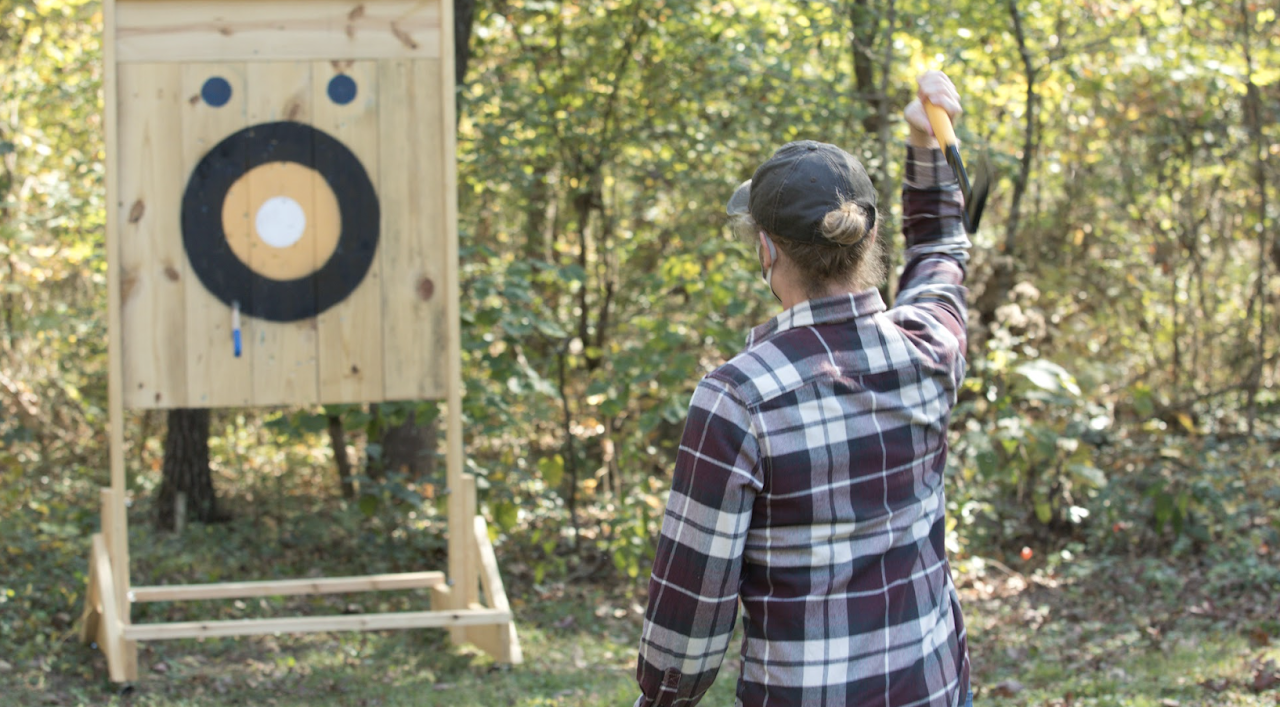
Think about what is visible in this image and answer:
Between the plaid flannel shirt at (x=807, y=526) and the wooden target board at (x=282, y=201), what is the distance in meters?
2.63

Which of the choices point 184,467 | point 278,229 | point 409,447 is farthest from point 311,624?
point 409,447

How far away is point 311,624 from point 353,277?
1164mm

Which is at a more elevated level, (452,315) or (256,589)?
(452,315)

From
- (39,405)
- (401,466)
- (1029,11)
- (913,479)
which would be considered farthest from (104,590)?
(1029,11)

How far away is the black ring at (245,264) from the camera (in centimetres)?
371

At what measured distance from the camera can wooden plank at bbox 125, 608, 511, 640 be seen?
11.5 feet

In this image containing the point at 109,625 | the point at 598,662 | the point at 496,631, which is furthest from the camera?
the point at 598,662

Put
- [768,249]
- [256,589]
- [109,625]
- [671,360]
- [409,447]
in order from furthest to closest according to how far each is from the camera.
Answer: [409,447] < [671,360] < [256,589] < [109,625] < [768,249]

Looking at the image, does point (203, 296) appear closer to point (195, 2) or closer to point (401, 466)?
point (195, 2)

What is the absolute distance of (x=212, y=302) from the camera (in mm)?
3721

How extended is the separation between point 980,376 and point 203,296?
133 inches

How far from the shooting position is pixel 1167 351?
7.77m

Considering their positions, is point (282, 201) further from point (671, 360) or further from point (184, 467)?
point (184, 467)

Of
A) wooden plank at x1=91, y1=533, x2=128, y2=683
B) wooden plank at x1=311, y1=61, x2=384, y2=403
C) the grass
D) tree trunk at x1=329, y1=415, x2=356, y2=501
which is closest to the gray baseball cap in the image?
the grass
